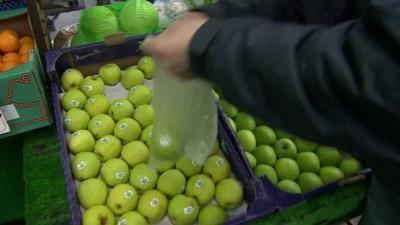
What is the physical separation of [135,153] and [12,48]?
0.66 metres

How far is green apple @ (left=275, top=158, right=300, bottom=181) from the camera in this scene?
3.69 feet

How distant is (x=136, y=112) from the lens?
1.24 m

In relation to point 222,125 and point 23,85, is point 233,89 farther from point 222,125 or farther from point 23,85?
point 23,85

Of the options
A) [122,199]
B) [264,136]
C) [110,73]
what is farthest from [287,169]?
[110,73]

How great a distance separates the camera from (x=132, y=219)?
974 millimetres

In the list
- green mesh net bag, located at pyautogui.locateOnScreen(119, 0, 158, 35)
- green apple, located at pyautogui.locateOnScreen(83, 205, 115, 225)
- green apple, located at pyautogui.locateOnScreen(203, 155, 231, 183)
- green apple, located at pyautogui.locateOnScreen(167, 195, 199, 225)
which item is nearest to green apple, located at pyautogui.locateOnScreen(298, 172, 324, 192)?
green apple, located at pyautogui.locateOnScreen(203, 155, 231, 183)

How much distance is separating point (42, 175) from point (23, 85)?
0.93 ft

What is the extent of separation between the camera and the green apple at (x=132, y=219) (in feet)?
3.17

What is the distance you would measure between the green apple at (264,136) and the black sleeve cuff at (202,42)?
73 cm

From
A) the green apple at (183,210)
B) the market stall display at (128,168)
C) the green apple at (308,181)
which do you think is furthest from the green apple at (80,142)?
the green apple at (308,181)

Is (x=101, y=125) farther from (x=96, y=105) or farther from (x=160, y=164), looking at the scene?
(x=160, y=164)

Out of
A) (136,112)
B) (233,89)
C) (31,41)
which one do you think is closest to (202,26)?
(233,89)

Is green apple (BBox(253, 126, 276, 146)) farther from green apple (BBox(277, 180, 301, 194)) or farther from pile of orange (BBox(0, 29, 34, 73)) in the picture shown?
pile of orange (BBox(0, 29, 34, 73))

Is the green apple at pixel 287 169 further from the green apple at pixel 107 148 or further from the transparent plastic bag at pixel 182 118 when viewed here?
the green apple at pixel 107 148
